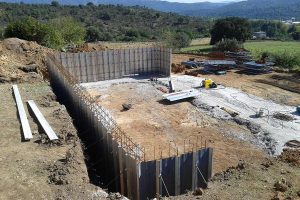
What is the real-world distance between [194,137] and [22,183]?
9.60 m

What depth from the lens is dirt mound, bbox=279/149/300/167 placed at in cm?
1397

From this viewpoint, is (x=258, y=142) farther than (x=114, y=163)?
Yes

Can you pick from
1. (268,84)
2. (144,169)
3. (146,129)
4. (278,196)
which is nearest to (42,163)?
(144,169)

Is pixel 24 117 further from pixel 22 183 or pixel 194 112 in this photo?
pixel 194 112

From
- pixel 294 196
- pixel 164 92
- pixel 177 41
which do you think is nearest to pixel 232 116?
pixel 164 92

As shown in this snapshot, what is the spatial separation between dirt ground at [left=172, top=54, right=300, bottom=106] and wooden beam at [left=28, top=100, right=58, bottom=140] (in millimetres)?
14892

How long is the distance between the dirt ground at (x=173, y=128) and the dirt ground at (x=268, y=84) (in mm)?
5631

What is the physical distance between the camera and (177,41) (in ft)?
175

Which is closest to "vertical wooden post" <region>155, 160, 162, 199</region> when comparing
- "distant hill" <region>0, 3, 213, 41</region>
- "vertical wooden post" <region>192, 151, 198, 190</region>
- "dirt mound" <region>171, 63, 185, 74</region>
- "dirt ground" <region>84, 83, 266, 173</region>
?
"vertical wooden post" <region>192, 151, 198, 190</region>

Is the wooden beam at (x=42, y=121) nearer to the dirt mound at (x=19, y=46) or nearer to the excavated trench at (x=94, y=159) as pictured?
the excavated trench at (x=94, y=159)

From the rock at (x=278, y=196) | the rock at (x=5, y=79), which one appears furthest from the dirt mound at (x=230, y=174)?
the rock at (x=5, y=79)

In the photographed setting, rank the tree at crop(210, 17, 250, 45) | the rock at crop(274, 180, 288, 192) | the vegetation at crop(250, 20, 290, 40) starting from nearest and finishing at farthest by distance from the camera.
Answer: the rock at crop(274, 180, 288, 192) < the tree at crop(210, 17, 250, 45) < the vegetation at crop(250, 20, 290, 40)

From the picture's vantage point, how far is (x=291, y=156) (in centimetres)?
1452

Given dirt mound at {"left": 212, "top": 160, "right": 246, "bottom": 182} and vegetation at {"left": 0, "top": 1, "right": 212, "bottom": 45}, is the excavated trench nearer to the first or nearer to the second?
dirt mound at {"left": 212, "top": 160, "right": 246, "bottom": 182}
